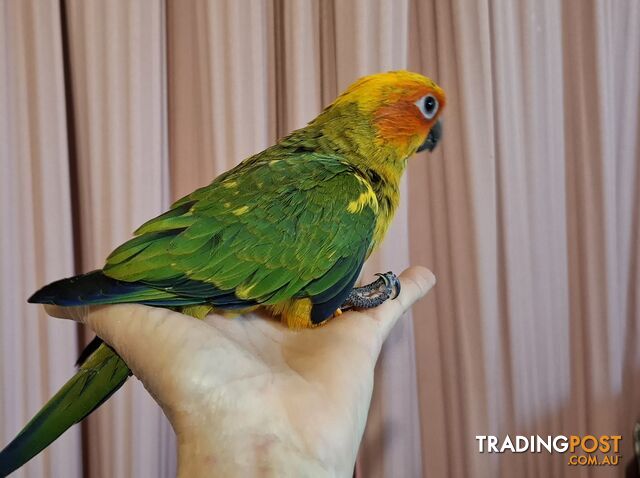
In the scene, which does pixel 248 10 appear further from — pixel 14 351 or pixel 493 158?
pixel 14 351

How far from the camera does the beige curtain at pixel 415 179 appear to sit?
3.30 ft

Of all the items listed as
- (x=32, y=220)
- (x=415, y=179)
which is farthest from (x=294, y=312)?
(x=32, y=220)

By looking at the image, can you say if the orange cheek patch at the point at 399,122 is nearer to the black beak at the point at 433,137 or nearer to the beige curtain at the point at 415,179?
the black beak at the point at 433,137

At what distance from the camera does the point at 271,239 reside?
576 millimetres

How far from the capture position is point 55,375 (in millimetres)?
1021

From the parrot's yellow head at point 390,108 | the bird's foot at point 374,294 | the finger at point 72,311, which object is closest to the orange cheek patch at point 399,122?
the parrot's yellow head at point 390,108

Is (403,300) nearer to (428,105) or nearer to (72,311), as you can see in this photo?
(428,105)

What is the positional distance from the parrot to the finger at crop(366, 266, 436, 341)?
109 mm

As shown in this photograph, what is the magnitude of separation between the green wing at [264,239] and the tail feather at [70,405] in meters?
0.11

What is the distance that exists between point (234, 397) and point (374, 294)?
1.17ft

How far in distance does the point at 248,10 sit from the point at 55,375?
805 mm

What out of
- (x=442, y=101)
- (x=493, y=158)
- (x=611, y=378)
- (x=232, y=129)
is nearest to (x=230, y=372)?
(x=442, y=101)

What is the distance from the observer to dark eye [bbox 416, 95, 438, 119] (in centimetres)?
73

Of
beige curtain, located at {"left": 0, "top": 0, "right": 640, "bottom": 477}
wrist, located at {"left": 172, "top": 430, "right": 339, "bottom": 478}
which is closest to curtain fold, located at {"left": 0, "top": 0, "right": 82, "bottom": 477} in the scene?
beige curtain, located at {"left": 0, "top": 0, "right": 640, "bottom": 477}
